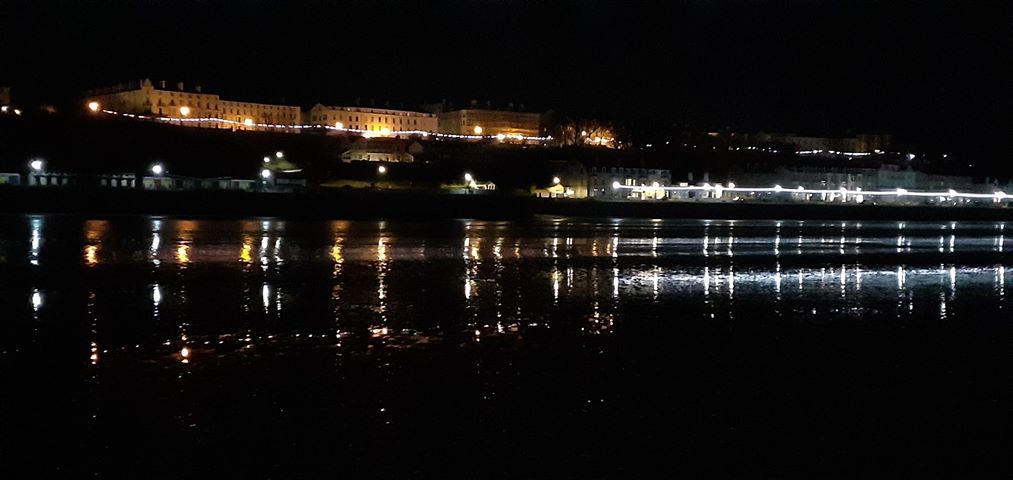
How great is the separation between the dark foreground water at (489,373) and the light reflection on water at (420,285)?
3.8 inches

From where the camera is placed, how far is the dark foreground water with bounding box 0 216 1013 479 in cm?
590

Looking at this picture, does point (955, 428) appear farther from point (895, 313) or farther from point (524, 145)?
point (524, 145)

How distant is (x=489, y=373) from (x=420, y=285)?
7259 millimetres

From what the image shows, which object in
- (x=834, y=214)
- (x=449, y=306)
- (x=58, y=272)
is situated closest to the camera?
(x=449, y=306)

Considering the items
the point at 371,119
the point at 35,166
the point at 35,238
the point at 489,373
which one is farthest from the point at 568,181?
the point at 489,373

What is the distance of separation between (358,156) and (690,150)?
5027 cm

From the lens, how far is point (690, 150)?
11225cm

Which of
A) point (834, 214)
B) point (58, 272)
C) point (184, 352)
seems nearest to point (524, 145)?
point (834, 214)

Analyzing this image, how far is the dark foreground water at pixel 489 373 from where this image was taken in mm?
5898

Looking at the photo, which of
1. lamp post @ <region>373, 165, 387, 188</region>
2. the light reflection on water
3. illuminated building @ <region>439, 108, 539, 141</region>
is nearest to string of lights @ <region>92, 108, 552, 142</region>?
illuminated building @ <region>439, 108, 539, 141</region>

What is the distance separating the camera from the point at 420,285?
50.4 feet

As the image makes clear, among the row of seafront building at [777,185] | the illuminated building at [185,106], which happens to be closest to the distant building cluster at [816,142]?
the row of seafront building at [777,185]

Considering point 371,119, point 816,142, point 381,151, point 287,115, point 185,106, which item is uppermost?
point 185,106

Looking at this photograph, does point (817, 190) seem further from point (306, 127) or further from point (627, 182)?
point (306, 127)
